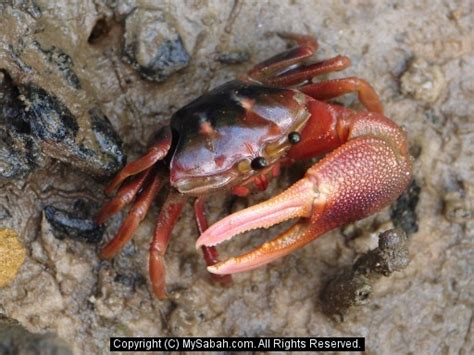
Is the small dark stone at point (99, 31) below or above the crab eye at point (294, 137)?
above

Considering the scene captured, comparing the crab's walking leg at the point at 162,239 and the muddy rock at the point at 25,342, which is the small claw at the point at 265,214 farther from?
the muddy rock at the point at 25,342

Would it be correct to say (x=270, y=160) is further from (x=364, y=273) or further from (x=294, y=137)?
(x=364, y=273)

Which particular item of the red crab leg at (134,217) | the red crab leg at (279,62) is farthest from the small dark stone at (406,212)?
the red crab leg at (134,217)

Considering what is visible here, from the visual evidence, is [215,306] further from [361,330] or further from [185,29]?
[185,29]

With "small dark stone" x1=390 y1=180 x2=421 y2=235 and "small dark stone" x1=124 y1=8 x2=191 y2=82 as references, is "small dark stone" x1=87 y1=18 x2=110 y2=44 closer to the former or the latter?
"small dark stone" x1=124 y1=8 x2=191 y2=82

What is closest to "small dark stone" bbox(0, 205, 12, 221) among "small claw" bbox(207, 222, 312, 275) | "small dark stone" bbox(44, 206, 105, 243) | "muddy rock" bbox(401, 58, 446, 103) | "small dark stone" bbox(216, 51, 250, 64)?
"small dark stone" bbox(44, 206, 105, 243)

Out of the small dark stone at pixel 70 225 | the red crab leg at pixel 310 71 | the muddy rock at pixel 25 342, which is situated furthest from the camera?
the red crab leg at pixel 310 71

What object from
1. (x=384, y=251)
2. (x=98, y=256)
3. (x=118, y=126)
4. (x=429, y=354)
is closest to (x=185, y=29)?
(x=118, y=126)
